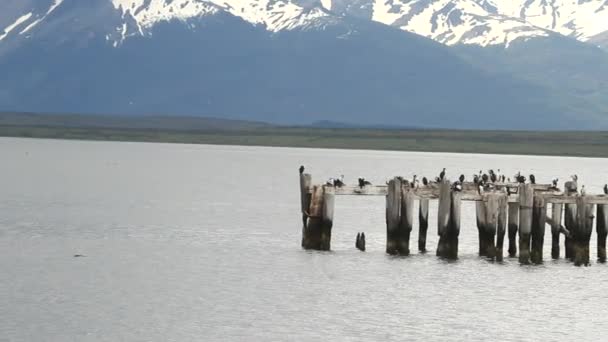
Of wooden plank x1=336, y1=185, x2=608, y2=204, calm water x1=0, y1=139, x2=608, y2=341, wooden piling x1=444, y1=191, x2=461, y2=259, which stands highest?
wooden plank x1=336, y1=185, x2=608, y2=204

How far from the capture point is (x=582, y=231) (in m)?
50.3

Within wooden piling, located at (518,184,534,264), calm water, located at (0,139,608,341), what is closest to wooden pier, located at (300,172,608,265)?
wooden piling, located at (518,184,534,264)

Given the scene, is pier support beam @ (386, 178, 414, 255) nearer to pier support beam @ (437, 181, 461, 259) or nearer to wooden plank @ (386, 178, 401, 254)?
wooden plank @ (386, 178, 401, 254)

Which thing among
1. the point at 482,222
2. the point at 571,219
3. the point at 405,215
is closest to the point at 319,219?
the point at 405,215

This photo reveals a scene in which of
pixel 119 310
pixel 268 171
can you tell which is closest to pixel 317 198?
pixel 119 310

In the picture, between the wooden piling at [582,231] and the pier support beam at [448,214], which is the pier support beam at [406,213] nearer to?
the pier support beam at [448,214]

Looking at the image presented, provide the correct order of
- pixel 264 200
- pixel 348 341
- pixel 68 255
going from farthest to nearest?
pixel 264 200
pixel 68 255
pixel 348 341

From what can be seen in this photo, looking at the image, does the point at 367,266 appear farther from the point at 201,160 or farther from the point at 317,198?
the point at 201,160

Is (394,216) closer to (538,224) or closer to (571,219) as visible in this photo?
(538,224)

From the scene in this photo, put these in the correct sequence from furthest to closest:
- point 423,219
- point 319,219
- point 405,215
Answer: point 319,219 → point 423,219 → point 405,215

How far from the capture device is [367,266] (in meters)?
51.3

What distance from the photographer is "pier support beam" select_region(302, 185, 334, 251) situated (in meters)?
51.4

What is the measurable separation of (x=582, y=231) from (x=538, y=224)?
1609mm

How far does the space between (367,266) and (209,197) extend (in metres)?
41.1
